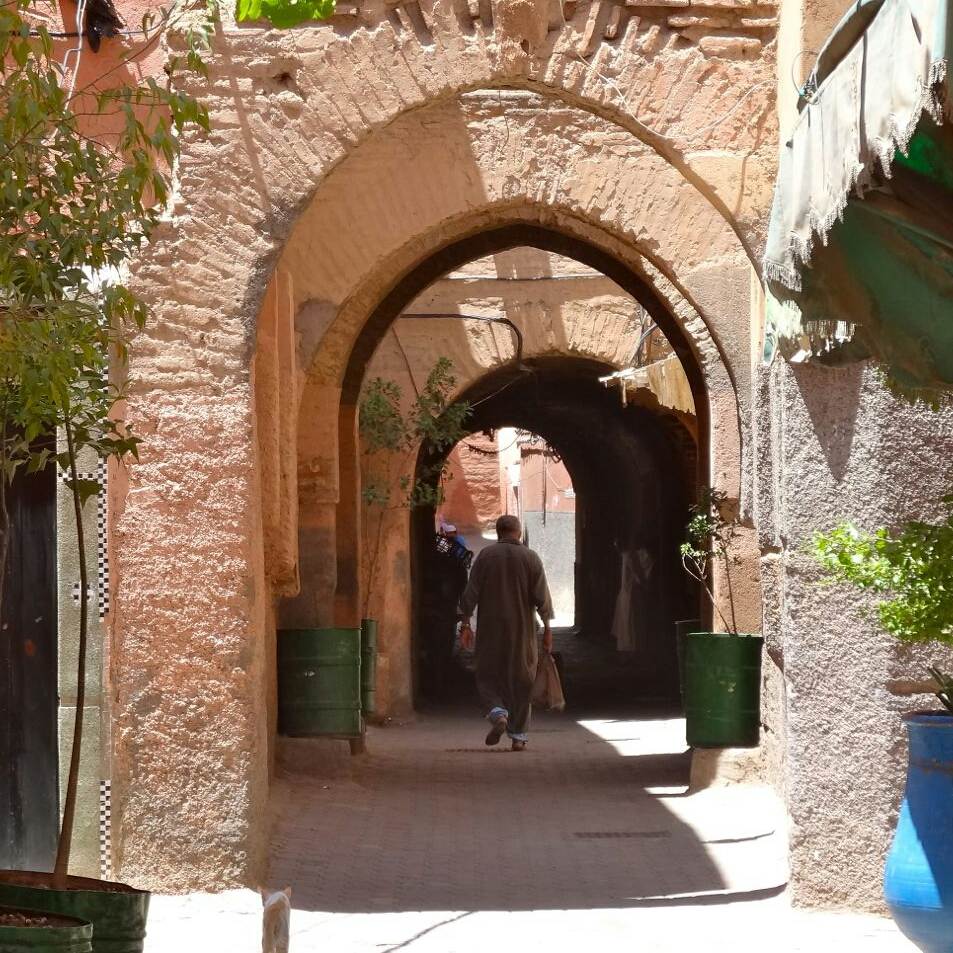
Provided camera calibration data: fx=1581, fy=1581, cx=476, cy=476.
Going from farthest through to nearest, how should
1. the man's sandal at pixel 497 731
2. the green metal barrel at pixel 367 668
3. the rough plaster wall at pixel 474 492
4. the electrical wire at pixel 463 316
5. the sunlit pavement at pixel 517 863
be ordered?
the rough plaster wall at pixel 474 492, the electrical wire at pixel 463 316, the man's sandal at pixel 497 731, the green metal barrel at pixel 367 668, the sunlit pavement at pixel 517 863

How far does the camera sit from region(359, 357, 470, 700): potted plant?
12.8 metres

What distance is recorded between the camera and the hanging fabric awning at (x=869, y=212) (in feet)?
11.0

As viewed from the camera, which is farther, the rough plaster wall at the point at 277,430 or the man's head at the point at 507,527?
the man's head at the point at 507,527

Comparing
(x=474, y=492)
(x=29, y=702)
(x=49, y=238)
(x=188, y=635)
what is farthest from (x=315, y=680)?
(x=474, y=492)

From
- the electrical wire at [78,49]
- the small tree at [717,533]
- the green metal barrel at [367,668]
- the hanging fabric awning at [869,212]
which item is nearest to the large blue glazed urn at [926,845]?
the hanging fabric awning at [869,212]

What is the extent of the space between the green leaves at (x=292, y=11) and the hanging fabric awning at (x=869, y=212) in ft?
7.24

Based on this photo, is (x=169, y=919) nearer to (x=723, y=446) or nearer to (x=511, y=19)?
(x=511, y=19)

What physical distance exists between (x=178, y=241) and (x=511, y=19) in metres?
1.50

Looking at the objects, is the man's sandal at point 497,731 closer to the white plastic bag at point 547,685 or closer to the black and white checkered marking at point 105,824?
the white plastic bag at point 547,685

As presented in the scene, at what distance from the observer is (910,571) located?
13.4 feet

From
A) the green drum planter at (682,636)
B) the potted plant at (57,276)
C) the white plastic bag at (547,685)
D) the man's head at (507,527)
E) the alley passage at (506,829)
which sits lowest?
the alley passage at (506,829)

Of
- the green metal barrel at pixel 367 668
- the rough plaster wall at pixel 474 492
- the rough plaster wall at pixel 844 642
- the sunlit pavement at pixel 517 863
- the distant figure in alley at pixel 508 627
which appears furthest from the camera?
the rough plaster wall at pixel 474 492

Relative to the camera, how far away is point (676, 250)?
9.52 meters

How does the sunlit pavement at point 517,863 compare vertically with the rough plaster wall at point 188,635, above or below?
below
